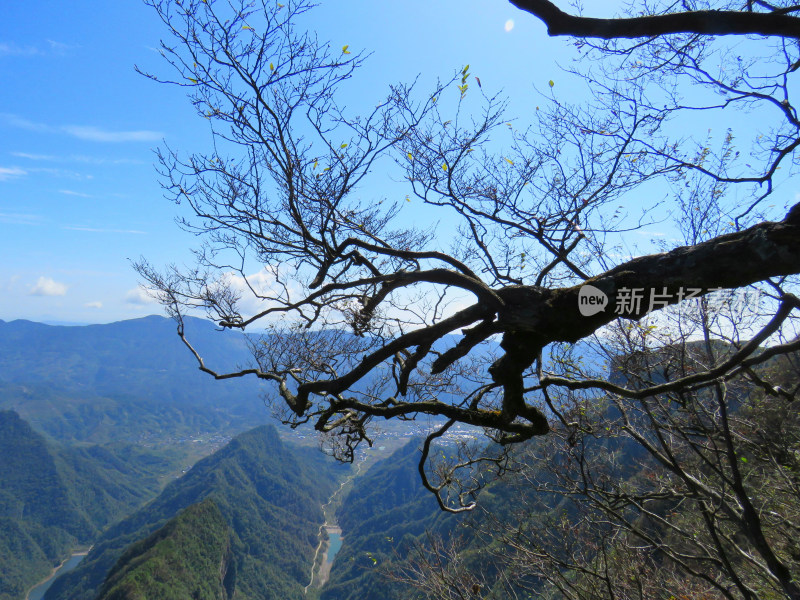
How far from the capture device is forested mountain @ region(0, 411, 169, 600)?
92.5 m

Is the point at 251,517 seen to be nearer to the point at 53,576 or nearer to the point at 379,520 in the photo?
the point at 379,520

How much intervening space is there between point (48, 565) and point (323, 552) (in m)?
63.4

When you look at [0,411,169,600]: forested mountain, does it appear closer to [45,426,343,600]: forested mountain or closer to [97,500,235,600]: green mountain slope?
[45,426,343,600]: forested mountain

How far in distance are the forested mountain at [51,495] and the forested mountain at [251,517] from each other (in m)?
11.7

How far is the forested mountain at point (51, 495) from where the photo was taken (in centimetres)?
9250

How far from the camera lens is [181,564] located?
55.8m

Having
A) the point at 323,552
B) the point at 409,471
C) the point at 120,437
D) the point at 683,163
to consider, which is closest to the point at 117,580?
the point at 323,552

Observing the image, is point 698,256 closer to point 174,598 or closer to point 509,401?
point 509,401

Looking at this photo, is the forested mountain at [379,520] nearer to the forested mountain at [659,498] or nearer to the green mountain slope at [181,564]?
the green mountain slope at [181,564]

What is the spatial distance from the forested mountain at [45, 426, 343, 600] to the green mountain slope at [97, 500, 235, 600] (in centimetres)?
63

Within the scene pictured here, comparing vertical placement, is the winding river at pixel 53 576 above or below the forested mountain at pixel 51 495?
below

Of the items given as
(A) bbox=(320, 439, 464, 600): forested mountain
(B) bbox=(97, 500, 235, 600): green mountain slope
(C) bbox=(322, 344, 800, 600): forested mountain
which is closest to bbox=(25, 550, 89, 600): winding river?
(B) bbox=(97, 500, 235, 600): green mountain slope

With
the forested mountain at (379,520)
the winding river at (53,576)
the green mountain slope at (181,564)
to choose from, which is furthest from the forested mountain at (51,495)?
the forested mountain at (379,520)

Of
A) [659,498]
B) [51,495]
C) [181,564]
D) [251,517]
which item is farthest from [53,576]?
[659,498]
